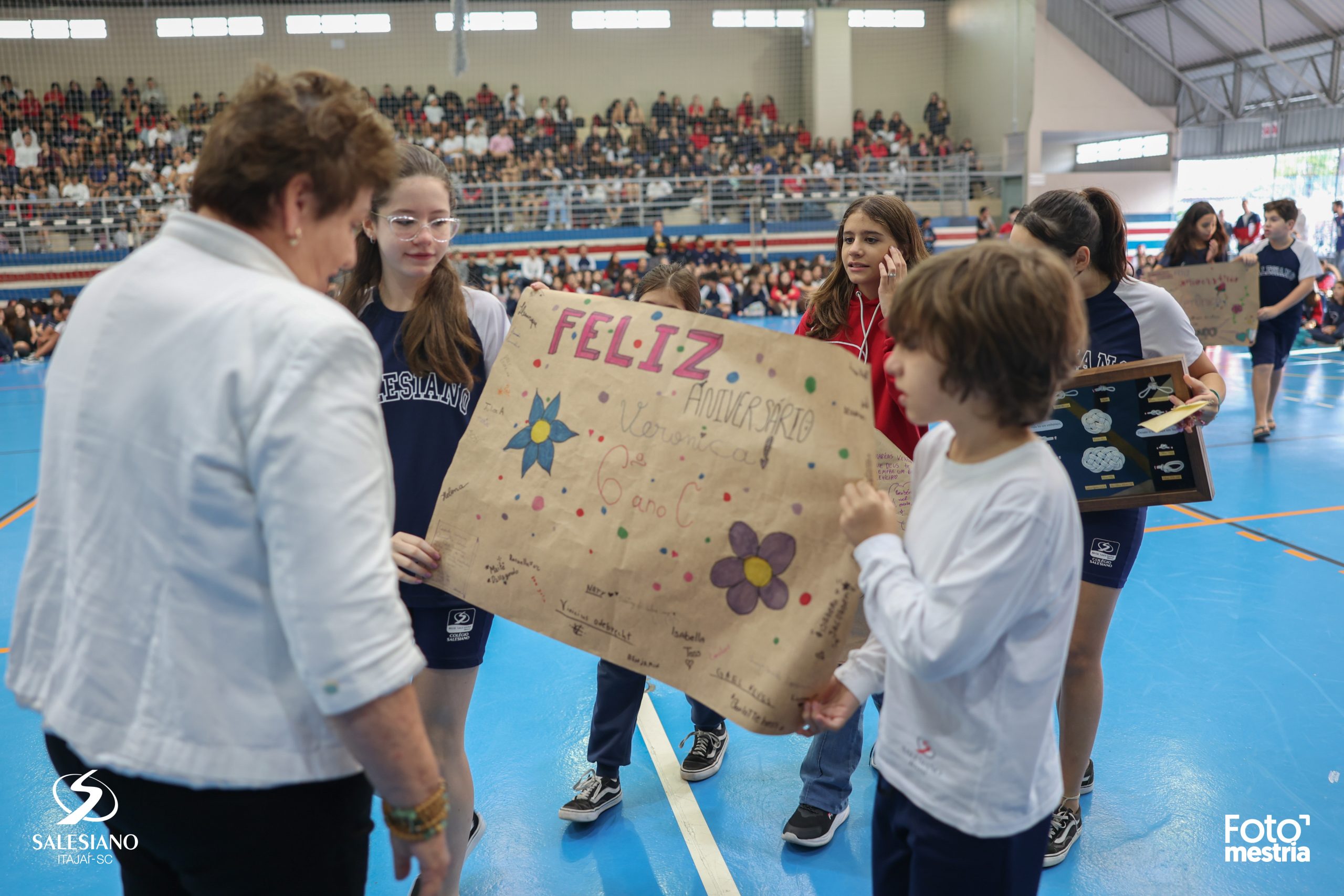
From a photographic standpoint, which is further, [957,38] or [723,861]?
[957,38]

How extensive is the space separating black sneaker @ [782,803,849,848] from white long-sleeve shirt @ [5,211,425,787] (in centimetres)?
172

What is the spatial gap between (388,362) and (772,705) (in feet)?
3.67

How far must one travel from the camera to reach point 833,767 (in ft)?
8.15

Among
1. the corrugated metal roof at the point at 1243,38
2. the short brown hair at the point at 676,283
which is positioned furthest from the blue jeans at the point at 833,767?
the corrugated metal roof at the point at 1243,38

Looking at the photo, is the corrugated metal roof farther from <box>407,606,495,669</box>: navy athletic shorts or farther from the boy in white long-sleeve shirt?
<box>407,606,495,669</box>: navy athletic shorts

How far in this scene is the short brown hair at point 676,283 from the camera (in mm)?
2916

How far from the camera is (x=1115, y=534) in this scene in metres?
2.20

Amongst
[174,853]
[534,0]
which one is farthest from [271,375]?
[534,0]

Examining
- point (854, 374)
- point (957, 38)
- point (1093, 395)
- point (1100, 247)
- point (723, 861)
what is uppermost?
point (957, 38)

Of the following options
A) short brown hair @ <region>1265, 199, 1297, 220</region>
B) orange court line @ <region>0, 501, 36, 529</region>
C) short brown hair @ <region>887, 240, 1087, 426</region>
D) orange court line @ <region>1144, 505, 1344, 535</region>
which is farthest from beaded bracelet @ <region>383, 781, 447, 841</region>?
short brown hair @ <region>1265, 199, 1297, 220</region>

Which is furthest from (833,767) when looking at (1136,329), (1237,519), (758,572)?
(1237,519)

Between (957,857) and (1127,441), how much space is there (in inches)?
49.9

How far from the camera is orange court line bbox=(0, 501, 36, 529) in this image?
18.4 ft

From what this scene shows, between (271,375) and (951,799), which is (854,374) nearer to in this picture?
(951,799)
